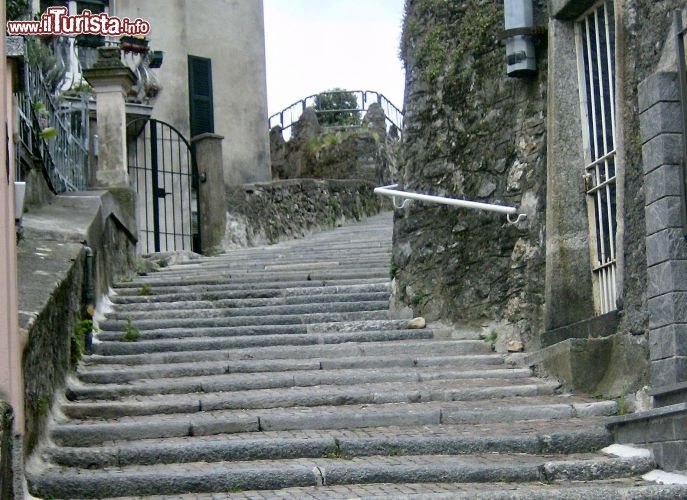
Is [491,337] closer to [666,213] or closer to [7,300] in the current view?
[666,213]

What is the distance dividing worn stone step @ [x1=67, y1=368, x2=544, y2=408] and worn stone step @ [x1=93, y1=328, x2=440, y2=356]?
2.77ft

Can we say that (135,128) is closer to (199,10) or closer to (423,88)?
(199,10)

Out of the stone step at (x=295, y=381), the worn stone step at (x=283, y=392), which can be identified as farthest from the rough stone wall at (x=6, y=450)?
the stone step at (x=295, y=381)

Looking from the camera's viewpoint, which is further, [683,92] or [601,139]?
[601,139]

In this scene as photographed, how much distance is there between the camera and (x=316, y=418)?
7.78 meters

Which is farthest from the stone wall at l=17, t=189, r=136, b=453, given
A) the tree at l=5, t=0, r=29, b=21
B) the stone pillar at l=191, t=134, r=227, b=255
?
the stone pillar at l=191, t=134, r=227, b=255

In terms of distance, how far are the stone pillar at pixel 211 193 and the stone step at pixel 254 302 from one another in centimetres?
605

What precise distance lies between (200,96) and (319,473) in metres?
15.3

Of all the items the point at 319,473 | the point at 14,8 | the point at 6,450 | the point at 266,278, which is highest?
the point at 14,8

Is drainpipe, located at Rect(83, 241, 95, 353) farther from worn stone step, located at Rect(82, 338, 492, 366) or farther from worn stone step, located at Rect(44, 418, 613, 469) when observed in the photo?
worn stone step, located at Rect(44, 418, 613, 469)

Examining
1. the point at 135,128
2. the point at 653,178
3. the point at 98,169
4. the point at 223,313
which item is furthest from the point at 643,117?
the point at 135,128

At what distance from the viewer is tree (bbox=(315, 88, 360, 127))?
91.9 feet

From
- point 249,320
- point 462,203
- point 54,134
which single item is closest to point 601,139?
point 462,203

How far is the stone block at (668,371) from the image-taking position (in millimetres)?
7109
